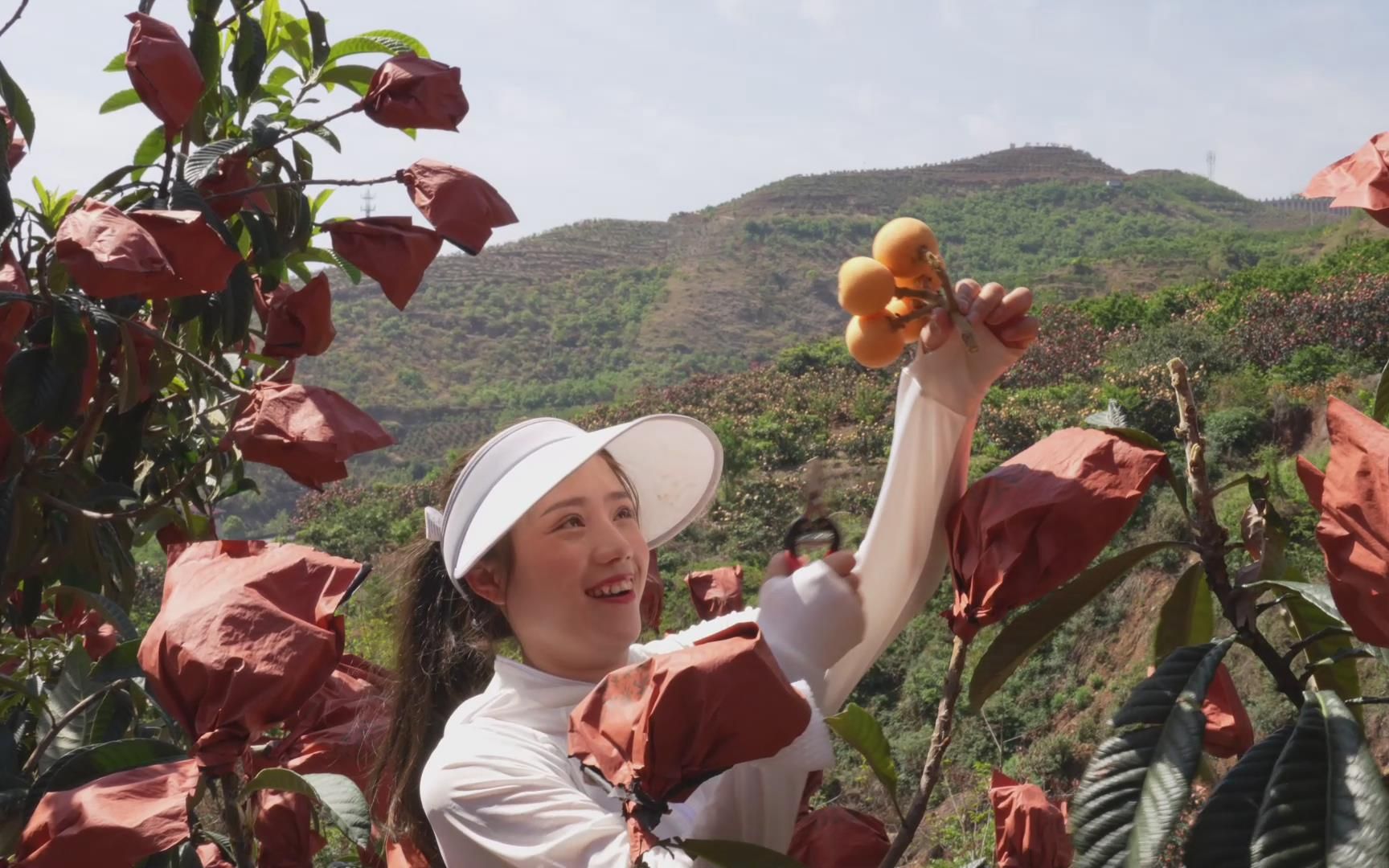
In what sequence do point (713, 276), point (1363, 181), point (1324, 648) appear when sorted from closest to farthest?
point (1363, 181) < point (1324, 648) < point (713, 276)

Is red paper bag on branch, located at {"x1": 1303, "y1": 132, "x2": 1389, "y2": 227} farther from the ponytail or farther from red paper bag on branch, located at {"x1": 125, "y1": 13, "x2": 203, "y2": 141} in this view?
red paper bag on branch, located at {"x1": 125, "y1": 13, "x2": 203, "y2": 141}

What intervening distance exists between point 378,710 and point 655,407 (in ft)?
38.9

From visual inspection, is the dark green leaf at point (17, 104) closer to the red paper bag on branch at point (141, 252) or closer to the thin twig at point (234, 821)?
the red paper bag on branch at point (141, 252)

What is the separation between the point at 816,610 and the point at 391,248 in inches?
21.9

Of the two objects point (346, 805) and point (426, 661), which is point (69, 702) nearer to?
point (426, 661)

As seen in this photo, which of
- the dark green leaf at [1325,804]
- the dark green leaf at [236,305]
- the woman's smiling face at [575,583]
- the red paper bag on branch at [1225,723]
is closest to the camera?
the dark green leaf at [1325,804]

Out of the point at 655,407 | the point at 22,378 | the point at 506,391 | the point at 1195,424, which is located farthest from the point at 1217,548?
the point at 506,391

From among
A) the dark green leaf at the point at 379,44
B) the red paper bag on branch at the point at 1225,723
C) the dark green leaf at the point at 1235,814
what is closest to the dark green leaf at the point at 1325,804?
the dark green leaf at the point at 1235,814

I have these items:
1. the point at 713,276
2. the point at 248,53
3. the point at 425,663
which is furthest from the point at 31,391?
the point at 713,276

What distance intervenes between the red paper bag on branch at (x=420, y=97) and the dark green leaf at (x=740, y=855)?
77 cm

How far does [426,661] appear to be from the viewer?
1.20 meters

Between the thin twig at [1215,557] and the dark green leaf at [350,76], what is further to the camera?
the dark green leaf at [350,76]

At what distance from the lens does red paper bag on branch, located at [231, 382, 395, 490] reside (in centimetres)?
104

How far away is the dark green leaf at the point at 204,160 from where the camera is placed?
116cm
